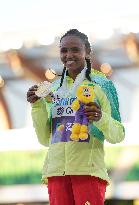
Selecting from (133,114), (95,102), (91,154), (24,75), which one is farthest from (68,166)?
(24,75)

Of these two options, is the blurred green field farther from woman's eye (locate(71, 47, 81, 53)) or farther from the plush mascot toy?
the plush mascot toy

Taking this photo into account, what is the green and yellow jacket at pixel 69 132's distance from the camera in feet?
8.66

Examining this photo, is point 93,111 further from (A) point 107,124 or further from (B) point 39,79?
(B) point 39,79

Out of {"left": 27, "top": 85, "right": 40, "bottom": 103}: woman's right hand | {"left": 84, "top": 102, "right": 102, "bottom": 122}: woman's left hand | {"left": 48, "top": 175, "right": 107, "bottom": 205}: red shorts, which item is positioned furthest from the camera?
{"left": 27, "top": 85, "right": 40, "bottom": 103}: woman's right hand

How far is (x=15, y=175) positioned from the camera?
7.29 m

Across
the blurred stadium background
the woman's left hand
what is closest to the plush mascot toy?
the woman's left hand

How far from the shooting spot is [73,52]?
110 inches

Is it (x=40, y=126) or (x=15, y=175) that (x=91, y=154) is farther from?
(x=15, y=175)

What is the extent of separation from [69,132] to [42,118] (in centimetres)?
16

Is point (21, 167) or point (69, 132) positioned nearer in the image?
point (69, 132)

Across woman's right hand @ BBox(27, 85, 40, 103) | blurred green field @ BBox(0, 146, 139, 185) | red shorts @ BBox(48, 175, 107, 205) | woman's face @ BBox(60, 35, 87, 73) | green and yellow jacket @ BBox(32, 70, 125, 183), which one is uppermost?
woman's face @ BBox(60, 35, 87, 73)

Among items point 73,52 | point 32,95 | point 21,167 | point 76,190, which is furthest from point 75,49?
point 21,167

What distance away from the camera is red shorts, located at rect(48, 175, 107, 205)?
261 cm

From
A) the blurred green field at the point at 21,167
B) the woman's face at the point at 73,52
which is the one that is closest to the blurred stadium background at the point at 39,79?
the blurred green field at the point at 21,167
